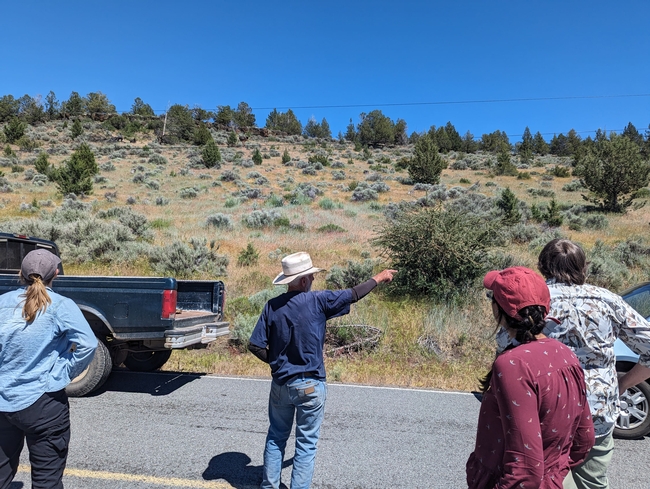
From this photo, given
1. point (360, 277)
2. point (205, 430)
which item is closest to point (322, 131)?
point (360, 277)

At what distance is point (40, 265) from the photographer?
2.88 meters

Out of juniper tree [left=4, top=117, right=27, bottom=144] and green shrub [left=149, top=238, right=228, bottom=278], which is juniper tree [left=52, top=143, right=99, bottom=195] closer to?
green shrub [left=149, top=238, right=228, bottom=278]

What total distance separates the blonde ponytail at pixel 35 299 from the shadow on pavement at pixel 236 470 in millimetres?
2020

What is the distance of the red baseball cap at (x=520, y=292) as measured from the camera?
1972 millimetres

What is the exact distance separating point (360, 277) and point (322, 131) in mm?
85062

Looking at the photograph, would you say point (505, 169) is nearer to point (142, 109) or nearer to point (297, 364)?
point (297, 364)

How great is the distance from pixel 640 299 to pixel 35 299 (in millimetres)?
5603

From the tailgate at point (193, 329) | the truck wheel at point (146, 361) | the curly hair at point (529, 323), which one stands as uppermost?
the curly hair at point (529, 323)

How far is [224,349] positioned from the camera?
8.64 m

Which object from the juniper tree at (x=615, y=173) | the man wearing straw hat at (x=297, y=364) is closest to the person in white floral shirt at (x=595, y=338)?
the man wearing straw hat at (x=297, y=364)

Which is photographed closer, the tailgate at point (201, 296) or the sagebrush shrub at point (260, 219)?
the tailgate at point (201, 296)

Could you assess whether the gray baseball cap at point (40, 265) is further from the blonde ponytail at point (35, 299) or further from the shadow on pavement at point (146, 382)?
the shadow on pavement at point (146, 382)

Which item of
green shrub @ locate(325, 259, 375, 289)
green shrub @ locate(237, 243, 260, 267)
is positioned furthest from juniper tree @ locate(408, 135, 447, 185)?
green shrub @ locate(325, 259, 375, 289)

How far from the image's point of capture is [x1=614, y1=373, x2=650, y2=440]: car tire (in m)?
4.73
